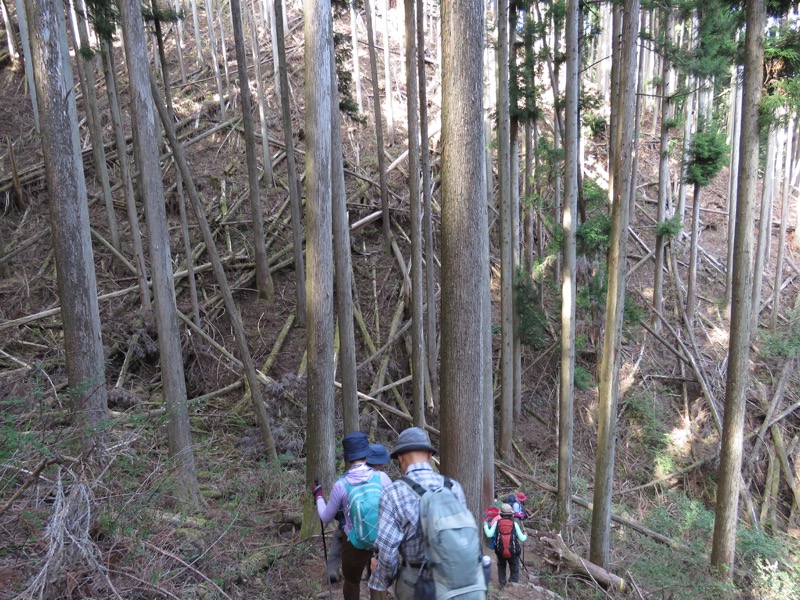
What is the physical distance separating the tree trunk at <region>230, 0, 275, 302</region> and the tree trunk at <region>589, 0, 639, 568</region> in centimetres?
746

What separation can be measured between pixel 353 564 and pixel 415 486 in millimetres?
1679

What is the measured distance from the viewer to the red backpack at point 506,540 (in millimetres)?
7090

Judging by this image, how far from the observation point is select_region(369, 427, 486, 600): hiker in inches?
115

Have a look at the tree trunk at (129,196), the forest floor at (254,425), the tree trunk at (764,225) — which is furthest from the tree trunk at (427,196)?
the tree trunk at (764,225)

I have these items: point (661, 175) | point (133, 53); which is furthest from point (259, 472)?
point (661, 175)

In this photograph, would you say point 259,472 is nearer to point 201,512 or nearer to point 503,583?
point 201,512

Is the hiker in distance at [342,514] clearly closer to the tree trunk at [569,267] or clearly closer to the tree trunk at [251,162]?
the tree trunk at [569,267]

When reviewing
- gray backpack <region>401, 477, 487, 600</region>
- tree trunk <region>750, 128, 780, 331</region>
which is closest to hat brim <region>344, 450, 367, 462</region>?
gray backpack <region>401, 477, 487, 600</region>

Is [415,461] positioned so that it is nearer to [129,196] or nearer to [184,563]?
[184,563]

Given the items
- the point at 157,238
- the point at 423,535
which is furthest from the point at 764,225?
the point at 423,535

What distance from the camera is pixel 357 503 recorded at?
166 inches

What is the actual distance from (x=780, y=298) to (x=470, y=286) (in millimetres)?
21169

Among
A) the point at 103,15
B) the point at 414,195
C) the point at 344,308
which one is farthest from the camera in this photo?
the point at 414,195

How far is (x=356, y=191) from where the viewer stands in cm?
1750
